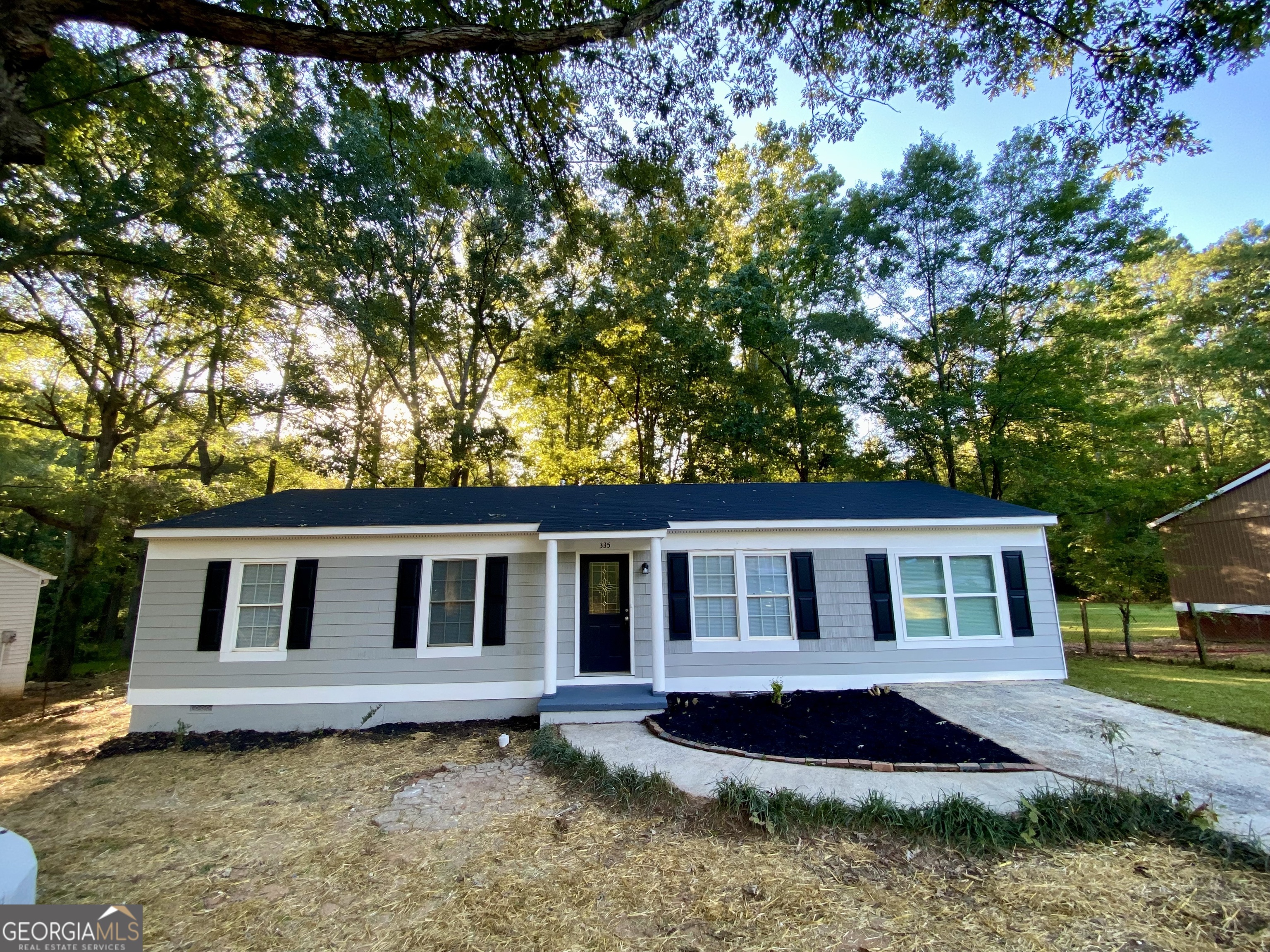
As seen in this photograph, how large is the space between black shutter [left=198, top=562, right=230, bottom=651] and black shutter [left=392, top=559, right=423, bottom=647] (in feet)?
8.13

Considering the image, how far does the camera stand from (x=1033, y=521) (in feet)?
26.7

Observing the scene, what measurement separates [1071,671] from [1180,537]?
8.01 meters

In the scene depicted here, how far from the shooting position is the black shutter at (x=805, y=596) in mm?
7859

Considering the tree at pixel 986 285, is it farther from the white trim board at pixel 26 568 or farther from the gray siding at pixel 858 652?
the white trim board at pixel 26 568

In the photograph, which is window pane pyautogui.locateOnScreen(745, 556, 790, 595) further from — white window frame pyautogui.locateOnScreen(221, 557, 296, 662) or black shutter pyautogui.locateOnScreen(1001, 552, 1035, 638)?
white window frame pyautogui.locateOnScreen(221, 557, 296, 662)

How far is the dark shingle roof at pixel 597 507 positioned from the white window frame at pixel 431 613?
0.58 meters

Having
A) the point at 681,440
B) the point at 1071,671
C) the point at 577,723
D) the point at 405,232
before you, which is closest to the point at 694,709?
the point at 577,723

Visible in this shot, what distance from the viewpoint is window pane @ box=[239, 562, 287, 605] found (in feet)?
24.6

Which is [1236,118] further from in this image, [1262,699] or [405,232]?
[405,232]

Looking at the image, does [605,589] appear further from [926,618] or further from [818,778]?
[926,618]

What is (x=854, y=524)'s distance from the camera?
7.96m

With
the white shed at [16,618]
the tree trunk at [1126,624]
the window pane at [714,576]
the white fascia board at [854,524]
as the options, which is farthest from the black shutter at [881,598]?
the white shed at [16,618]

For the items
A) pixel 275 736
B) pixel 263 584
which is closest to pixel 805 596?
pixel 275 736

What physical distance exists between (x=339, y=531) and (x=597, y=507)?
13.2 ft
